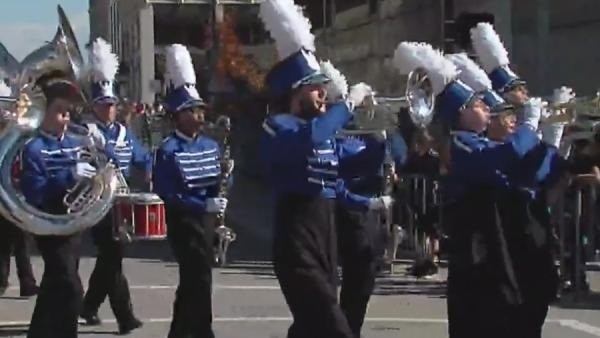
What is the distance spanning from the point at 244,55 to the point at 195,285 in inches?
1055

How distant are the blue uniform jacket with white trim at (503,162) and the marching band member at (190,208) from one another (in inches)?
89.2

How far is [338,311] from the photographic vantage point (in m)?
7.07

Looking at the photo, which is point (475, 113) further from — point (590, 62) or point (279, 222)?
point (590, 62)

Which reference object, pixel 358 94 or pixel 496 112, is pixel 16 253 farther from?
pixel 496 112

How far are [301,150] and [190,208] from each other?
7.38ft

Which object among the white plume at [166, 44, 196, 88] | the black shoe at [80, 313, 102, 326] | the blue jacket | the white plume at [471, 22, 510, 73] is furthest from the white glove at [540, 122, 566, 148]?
the black shoe at [80, 313, 102, 326]

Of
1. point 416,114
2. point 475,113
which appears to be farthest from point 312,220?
point 416,114

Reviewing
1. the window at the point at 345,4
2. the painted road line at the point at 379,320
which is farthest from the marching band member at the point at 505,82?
the window at the point at 345,4

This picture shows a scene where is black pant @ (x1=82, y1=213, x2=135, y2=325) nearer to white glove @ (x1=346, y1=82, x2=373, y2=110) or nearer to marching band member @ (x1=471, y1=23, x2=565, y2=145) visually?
white glove @ (x1=346, y1=82, x2=373, y2=110)

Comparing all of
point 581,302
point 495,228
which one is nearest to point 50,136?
point 495,228

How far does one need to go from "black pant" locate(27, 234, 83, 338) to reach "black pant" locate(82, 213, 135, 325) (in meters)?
1.95

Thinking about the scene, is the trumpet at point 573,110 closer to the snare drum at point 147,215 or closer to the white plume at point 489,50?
the white plume at point 489,50

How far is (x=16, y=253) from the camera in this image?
1266 centimetres

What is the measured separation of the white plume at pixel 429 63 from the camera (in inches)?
299
